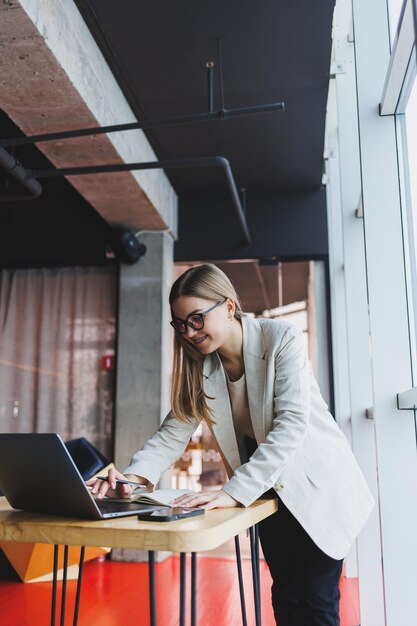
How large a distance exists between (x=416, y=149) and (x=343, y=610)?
8.53ft

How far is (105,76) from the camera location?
3.64 metres

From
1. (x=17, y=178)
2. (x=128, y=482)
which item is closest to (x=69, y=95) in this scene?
(x=17, y=178)

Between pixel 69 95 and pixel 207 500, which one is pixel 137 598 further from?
pixel 69 95

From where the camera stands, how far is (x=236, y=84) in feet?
12.9

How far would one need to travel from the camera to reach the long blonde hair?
176 centimetres

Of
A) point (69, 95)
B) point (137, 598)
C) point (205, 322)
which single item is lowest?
point (137, 598)

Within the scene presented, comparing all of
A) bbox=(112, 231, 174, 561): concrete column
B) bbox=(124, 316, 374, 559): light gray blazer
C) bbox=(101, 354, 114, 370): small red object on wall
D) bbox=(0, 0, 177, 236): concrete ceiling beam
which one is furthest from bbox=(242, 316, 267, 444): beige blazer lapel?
bbox=(101, 354, 114, 370): small red object on wall

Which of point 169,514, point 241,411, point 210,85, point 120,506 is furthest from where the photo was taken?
point 210,85

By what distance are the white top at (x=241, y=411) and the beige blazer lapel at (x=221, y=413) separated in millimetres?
37

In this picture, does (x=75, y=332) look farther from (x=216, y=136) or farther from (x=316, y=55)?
(x=316, y=55)

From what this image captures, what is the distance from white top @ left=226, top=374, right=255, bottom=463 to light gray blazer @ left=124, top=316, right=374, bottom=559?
0.14 ft

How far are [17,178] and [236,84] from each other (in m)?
1.53

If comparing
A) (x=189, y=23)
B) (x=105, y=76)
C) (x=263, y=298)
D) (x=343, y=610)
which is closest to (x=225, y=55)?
(x=189, y=23)

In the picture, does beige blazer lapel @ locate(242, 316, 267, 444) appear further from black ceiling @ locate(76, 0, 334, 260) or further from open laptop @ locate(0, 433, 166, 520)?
black ceiling @ locate(76, 0, 334, 260)
